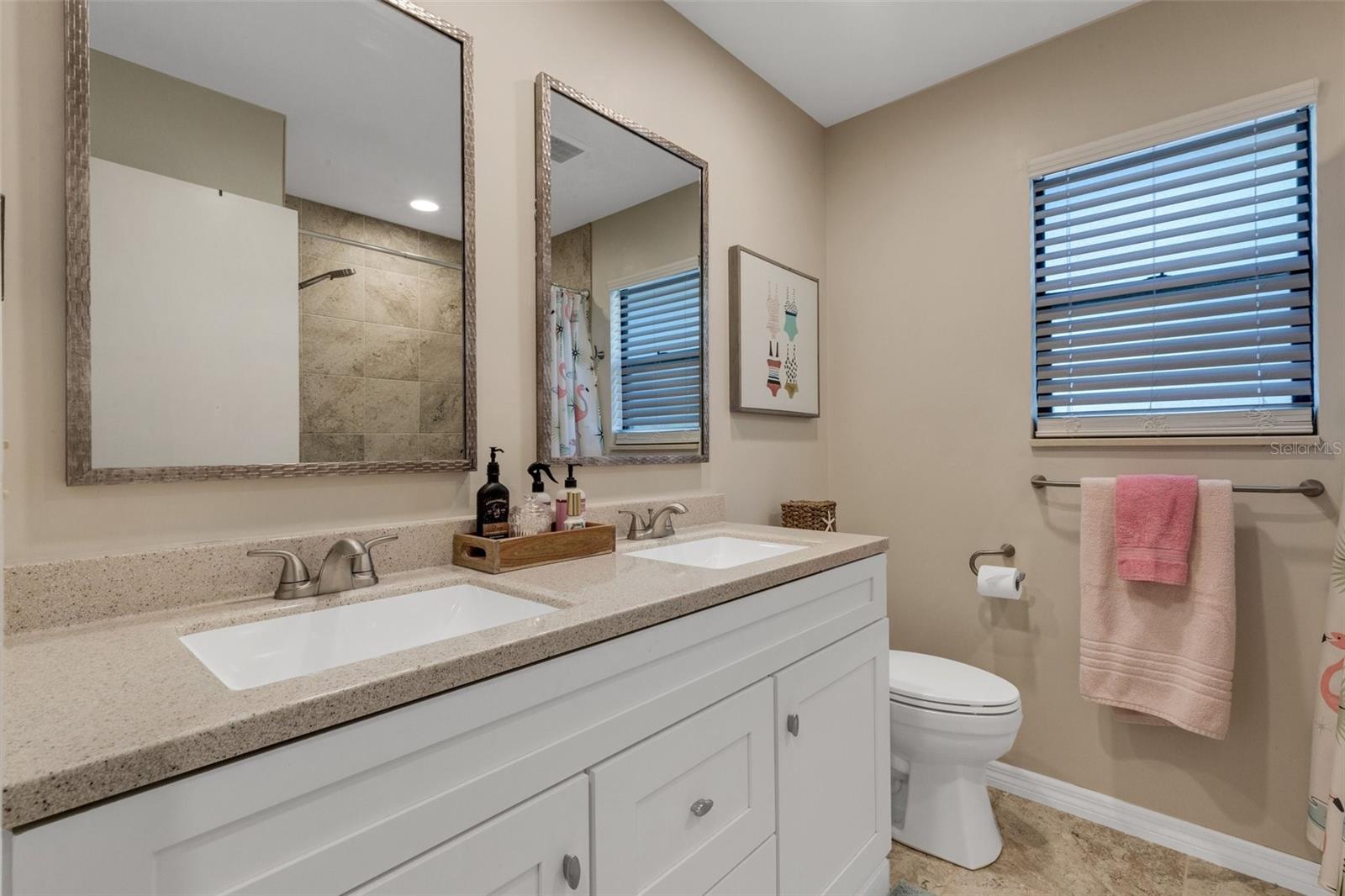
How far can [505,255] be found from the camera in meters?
1.58

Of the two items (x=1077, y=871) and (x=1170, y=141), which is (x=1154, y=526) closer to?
(x=1077, y=871)

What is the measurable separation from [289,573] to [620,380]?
3.13ft

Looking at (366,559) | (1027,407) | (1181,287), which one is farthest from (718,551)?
(1181,287)

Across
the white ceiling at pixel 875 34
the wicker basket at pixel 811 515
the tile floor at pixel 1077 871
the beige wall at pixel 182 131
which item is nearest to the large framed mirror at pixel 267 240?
the beige wall at pixel 182 131

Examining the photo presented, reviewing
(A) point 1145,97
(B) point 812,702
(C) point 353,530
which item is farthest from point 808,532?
(A) point 1145,97

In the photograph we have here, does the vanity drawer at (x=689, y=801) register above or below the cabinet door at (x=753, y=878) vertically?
above

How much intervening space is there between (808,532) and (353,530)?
120 centimetres

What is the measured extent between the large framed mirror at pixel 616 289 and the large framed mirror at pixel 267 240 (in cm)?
24

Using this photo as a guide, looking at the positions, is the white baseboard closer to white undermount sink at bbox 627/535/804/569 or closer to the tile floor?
the tile floor

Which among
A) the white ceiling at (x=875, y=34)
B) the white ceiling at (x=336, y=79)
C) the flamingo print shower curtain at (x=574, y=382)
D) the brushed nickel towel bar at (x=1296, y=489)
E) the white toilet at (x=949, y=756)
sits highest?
the white ceiling at (x=875, y=34)

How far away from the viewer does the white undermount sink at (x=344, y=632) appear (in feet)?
3.26

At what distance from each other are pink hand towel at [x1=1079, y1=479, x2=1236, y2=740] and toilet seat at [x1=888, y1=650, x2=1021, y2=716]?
316 mm

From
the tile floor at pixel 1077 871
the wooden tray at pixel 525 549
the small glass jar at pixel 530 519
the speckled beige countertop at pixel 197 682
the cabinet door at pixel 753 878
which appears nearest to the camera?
the speckled beige countertop at pixel 197 682

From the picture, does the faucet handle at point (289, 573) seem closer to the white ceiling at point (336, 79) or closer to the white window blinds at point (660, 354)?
the white ceiling at point (336, 79)
